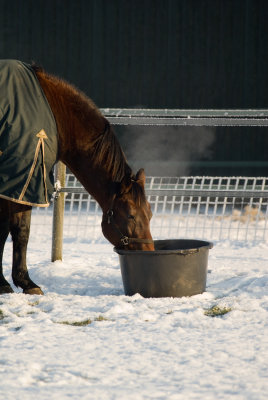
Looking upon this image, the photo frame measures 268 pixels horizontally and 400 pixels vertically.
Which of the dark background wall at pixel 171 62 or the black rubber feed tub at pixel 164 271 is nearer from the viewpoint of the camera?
the black rubber feed tub at pixel 164 271

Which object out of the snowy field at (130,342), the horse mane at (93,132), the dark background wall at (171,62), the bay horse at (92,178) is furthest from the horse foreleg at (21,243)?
the dark background wall at (171,62)

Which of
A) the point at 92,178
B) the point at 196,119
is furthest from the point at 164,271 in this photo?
the point at 196,119

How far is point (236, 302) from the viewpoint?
3.31 m

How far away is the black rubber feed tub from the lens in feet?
11.3

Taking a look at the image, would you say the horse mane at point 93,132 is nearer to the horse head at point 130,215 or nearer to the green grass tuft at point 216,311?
the horse head at point 130,215

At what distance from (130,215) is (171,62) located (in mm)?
7283

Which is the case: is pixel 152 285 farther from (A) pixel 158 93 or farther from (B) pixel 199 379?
(A) pixel 158 93

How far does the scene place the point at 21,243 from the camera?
3635 mm

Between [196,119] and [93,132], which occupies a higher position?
[196,119]

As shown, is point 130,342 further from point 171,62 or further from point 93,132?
point 171,62

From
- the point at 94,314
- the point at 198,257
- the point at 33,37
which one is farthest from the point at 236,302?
the point at 33,37

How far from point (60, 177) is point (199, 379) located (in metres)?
2.76

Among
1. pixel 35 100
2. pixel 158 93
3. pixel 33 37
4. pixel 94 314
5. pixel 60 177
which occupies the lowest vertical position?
pixel 94 314

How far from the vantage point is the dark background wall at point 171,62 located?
33.0ft
